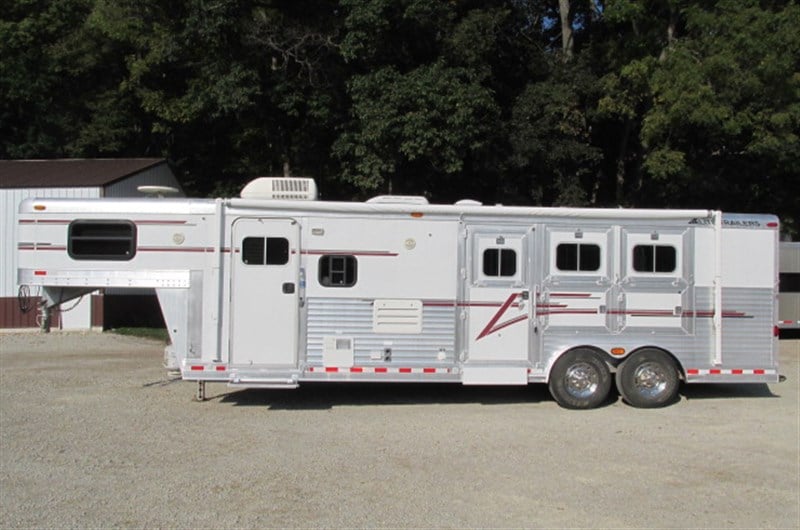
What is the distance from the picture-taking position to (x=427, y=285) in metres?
9.13

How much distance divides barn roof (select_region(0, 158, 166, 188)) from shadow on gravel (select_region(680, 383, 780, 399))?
14.4 metres

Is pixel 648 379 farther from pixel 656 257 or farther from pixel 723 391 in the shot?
pixel 723 391

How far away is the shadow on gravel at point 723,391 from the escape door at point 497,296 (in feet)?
9.98

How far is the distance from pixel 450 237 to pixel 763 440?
4.31 m

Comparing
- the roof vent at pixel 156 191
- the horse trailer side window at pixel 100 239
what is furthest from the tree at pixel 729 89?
the horse trailer side window at pixel 100 239

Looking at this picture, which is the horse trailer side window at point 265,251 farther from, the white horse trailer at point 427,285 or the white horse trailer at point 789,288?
the white horse trailer at point 789,288

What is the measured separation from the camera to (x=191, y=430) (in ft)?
26.6

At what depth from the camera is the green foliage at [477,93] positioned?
16922mm

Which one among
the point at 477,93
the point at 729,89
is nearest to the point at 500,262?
the point at 477,93

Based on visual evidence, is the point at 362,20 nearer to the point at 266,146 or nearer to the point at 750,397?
the point at 266,146

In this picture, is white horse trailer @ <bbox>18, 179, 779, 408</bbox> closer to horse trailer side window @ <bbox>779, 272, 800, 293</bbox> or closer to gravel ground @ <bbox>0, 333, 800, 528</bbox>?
gravel ground @ <bbox>0, 333, 800, 528</bbox>

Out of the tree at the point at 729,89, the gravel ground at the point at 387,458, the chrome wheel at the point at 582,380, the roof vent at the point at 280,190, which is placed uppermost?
the tree at the point at 729,89

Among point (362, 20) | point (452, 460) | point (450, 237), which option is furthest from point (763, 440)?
point (362, 20)

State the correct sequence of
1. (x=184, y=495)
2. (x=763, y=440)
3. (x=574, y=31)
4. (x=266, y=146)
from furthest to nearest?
(x=574, y=31), (x=266, y=146), (x=763, y=440), (x=184, y=495)
